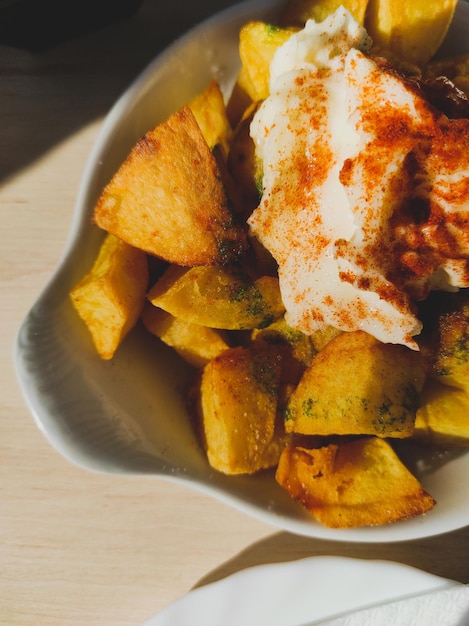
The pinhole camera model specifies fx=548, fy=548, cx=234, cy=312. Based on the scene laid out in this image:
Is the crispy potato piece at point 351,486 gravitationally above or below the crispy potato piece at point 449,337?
below

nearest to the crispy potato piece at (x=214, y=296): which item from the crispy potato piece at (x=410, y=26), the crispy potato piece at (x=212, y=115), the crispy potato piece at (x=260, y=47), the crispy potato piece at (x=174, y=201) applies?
the crispy potato piece at (x=174, y=201)

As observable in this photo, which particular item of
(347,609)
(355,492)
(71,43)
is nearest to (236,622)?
(347,609)

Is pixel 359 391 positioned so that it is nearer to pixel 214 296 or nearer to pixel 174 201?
pixel 214 296

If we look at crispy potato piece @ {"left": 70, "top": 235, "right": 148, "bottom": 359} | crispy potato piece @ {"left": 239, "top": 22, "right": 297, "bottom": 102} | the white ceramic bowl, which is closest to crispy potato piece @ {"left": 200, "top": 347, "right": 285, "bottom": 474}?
the white ceramic bowl

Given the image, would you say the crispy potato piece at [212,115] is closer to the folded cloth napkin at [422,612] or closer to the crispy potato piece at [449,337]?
the crispy potato piece at [449,337]

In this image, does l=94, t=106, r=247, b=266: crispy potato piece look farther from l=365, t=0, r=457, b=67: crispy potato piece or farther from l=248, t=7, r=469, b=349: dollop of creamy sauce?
l=365, t=0, r=457, b=67: crispy potato piece

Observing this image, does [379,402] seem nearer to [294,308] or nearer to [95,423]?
[294,308]

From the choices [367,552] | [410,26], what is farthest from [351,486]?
[410,26]
